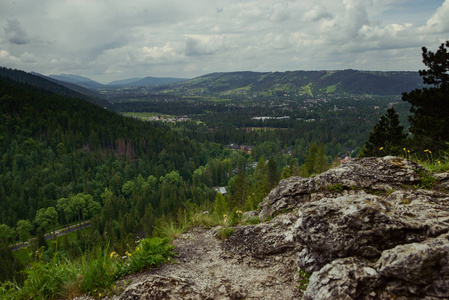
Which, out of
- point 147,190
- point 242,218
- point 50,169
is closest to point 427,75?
point 242,218

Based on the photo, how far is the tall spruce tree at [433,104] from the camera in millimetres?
21469

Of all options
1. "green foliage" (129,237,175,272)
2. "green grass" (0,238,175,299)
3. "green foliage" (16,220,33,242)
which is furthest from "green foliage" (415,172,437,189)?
"green foliage" (16,220,33,242)

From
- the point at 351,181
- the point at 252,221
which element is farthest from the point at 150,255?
the point at 351,181

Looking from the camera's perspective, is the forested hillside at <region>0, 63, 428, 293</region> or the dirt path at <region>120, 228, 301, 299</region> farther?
the forested hillside at <region>0, 63, 428, 293</region>

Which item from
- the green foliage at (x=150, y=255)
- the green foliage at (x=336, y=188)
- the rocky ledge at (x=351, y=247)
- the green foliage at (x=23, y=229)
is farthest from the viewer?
the green foliage at (x=23, y=229)

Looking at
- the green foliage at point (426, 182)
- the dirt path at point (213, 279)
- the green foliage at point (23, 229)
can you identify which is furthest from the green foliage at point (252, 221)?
the green foliage at point (23, 229)

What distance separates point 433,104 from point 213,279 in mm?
25098

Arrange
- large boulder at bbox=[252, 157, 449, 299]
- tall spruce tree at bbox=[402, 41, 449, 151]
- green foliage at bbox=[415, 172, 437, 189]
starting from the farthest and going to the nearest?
tall spruce tree at bbox=[402, 41, 449, 151] < green foliage at bbox=[415, 172, 437, 189] < large boulder at bbox=[252, 157, 449, 299]

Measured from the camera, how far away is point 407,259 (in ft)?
14.6

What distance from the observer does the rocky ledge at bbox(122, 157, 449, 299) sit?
14.8 ft

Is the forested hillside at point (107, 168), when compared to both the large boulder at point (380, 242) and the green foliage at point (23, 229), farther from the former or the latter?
the large boulder at point (380, 242)

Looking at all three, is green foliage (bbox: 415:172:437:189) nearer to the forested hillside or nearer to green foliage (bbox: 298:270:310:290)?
green foliage (bbox: 298:270:310:290)

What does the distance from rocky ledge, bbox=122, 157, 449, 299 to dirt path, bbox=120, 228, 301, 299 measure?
0.02 metres

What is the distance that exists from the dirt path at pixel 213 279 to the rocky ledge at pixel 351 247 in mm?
24
